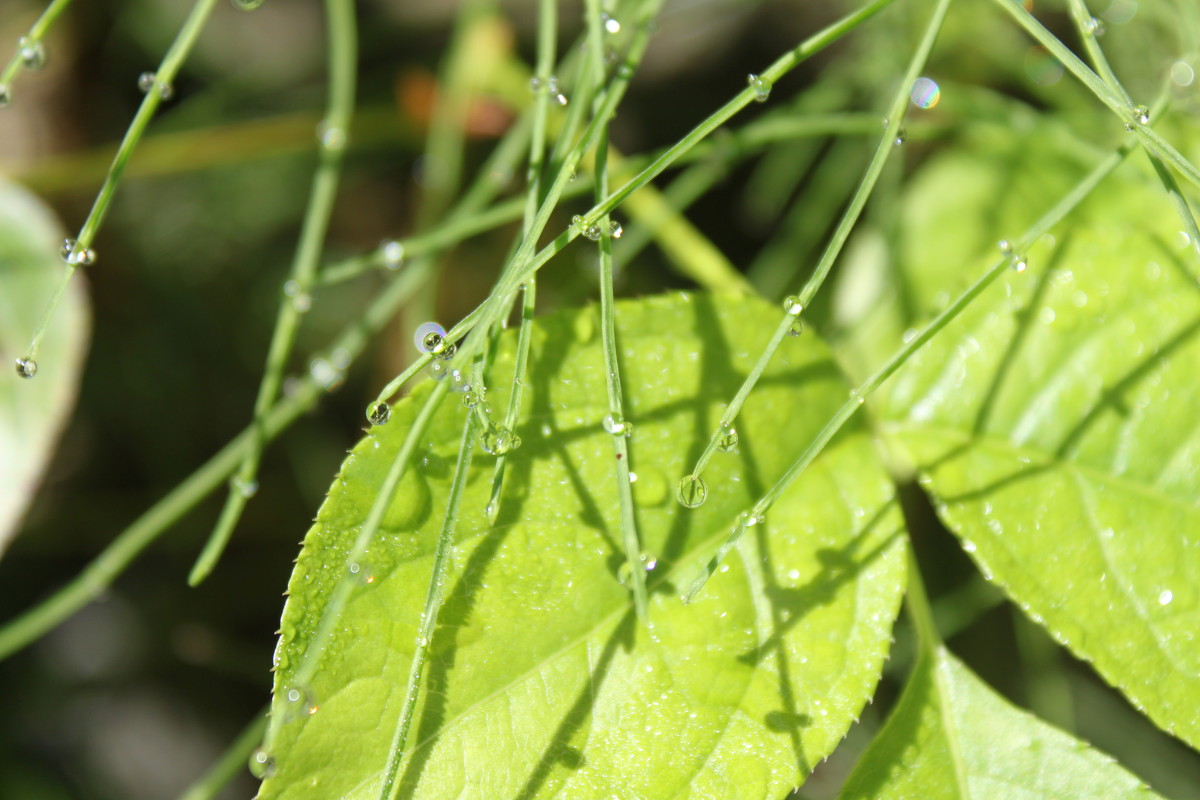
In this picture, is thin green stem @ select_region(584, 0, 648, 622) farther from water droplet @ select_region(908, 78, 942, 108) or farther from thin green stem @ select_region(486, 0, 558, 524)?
water droplet @ select_region(908, 78, 942, 108)

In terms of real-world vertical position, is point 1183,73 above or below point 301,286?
above

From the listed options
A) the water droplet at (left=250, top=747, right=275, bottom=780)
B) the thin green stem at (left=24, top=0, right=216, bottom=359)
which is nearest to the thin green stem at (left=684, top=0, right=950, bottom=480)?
the water droplet at (left=250, top=747, right=275, bottom=780)

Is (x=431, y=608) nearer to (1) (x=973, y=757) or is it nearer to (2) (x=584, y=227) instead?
(2) (x=584, y=227)

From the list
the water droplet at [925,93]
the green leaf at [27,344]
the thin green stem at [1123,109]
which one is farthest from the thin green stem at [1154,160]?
the green leaf at [27,344]

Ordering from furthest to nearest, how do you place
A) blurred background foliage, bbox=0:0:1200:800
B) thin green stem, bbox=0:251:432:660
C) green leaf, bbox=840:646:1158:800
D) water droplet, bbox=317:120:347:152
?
blurred background foliage, bbox=0:0:1200:800 < water droplet, bbox=317:120:347:152 < thin green stem, bbox=0:251:432:660 < green leaf, bbox=840:646:1158:800

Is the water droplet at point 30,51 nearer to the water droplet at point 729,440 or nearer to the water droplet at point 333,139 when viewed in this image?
the water droplet at point 333,139

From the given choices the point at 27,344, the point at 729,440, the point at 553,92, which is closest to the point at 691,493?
the point at 729,440
